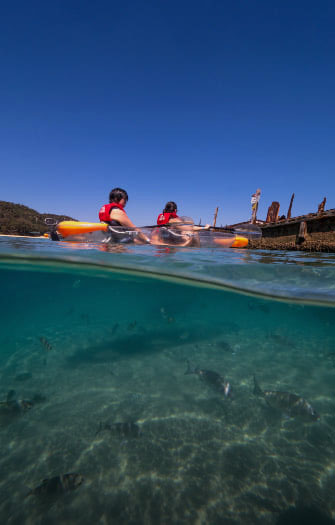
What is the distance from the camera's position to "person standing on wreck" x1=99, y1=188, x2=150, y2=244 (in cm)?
929

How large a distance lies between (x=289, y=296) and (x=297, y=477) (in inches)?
238

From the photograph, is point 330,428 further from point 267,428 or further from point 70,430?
point 70,430

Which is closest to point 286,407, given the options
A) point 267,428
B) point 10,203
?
point 267,428

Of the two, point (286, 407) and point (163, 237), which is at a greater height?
point (163, 237)

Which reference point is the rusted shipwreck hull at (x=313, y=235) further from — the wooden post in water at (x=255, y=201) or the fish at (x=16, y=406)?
the wooden post in water at (x=255, y=201)

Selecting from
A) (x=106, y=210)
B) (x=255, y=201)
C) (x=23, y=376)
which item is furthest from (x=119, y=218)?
(x=255, y=201)

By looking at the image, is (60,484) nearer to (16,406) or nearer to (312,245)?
(16,406)

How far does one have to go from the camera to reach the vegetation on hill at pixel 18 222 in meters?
29.1

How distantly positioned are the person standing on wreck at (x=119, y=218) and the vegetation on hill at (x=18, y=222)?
15154mm

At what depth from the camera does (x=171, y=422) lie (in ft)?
14.5

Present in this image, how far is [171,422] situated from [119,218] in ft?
23.5

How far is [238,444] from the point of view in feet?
12.7

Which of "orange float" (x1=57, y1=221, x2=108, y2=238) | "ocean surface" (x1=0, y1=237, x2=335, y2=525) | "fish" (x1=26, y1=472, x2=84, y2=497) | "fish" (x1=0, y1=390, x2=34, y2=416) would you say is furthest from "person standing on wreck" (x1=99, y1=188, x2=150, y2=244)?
"fish" (x1=26, y1=472, x2=84, y2=497)

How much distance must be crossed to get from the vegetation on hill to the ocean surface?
60.2 ft
